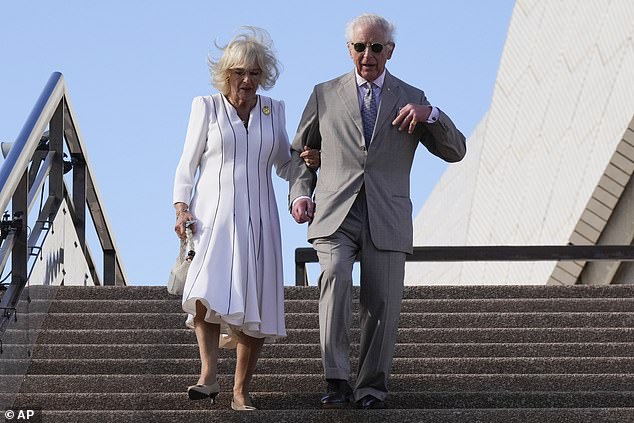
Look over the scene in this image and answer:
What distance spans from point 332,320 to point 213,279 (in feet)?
1.68

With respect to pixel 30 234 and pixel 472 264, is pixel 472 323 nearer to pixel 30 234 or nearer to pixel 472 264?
pixel 30 234

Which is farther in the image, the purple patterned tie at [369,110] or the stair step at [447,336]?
the stair step at [447,336]

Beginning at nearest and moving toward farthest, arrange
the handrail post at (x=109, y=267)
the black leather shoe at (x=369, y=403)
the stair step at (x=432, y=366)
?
the black leather shoe at (x=369, y=403)
the stair step at (x=432, y=366)
the handrail post at (x=109, y=267)

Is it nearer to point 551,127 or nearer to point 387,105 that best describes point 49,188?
point 387,105

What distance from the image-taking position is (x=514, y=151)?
23.5 metres

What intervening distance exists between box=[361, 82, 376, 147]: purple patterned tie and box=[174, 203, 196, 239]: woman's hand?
2.68 ft

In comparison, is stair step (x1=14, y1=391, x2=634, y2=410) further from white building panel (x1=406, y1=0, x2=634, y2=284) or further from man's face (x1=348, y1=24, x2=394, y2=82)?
white building panel (x1=406, y1=0, x2=634, y2=284)

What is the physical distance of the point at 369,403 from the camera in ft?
22.4

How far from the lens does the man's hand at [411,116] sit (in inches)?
277

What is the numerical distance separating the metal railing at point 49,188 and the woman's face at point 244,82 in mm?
1089

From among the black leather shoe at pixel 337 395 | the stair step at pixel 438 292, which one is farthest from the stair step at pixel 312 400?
the stair step at pixel 438 292

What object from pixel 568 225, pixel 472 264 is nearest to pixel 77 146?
pixel 568 225

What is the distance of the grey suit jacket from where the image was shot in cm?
710

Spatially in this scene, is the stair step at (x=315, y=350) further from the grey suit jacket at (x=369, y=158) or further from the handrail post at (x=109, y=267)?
the handrail post at (x=109, y=267)
